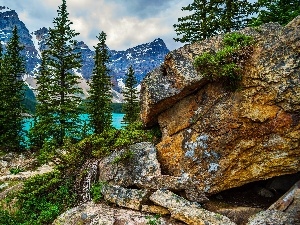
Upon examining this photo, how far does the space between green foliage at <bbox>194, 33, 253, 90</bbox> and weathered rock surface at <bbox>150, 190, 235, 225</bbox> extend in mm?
4400

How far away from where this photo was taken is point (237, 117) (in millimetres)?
9625

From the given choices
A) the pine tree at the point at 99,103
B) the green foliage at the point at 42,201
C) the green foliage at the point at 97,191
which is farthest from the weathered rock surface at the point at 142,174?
the pine tree at the point at 99,103

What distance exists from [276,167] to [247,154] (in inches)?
39.9

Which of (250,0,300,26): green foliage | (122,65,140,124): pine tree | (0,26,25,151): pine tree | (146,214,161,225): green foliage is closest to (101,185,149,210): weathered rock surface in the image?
(146,214,161,225): green foliage

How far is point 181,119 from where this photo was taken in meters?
10.9

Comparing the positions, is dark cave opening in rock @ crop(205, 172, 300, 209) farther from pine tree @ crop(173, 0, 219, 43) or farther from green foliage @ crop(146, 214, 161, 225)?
pine tree @ crop(173, 0, 219, 43)

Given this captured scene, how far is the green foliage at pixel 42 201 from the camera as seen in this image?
10.1 metres

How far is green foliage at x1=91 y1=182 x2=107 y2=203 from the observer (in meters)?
10.0

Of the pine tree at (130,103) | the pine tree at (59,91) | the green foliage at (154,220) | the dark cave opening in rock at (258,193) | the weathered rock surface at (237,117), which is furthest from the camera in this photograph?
the pine tree at (130,103)

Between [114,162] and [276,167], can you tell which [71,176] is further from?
[276,167]

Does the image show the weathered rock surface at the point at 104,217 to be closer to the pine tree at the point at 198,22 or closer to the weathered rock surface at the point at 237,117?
the weathered rock surface at the point at 237,117

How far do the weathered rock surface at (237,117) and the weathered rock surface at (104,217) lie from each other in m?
2.05

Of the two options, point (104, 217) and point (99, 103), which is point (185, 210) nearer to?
point (104, 217)

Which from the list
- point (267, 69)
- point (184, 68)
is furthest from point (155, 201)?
point (267, 69)
